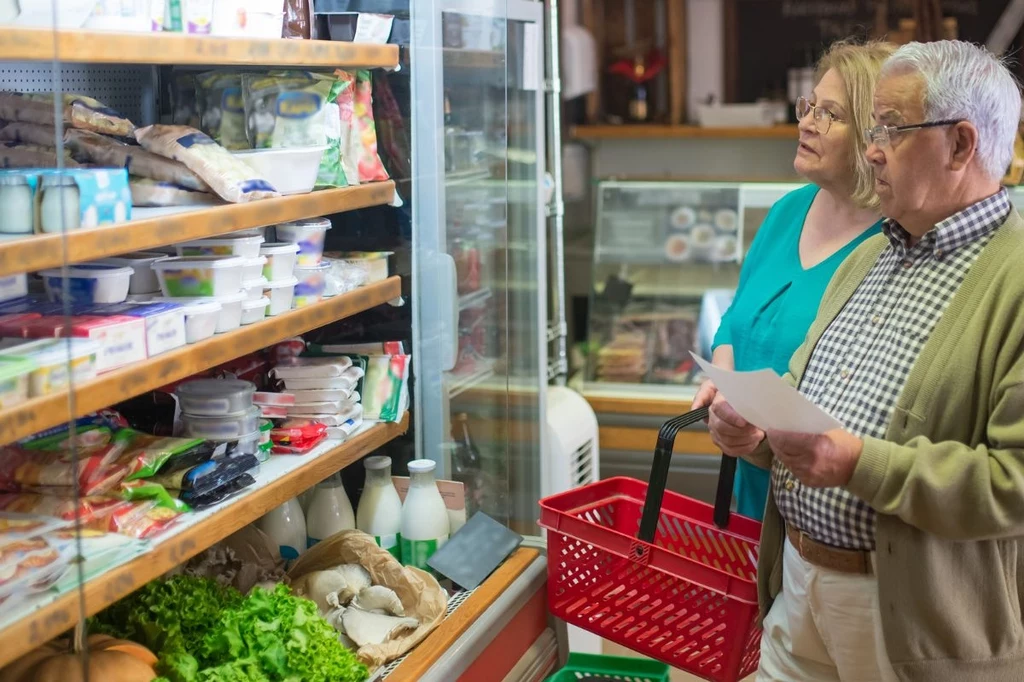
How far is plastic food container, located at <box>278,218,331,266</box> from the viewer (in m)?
2.67

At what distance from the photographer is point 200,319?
2.20m

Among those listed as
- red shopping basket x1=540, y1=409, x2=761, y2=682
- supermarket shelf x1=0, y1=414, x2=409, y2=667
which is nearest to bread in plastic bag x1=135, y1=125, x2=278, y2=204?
supermarket shelf x1=0, y1=414, x2=409, y2=667

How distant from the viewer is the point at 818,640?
220 cm

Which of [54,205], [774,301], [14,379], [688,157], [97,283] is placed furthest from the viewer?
[688,157]

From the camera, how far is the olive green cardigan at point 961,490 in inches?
73.3

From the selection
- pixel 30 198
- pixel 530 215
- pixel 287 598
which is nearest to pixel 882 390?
pixel 287 598

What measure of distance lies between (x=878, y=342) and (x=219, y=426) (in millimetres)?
1329

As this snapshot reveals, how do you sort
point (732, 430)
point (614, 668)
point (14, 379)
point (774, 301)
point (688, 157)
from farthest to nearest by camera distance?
point (688, 157) < point (614, 668) < point (774, 301) < point (732, 430) < point (14, 379)

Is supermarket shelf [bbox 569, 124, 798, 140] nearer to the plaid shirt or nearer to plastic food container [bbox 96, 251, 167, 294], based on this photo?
the plaid shirt

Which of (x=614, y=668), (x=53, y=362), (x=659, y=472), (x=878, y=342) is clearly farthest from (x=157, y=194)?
(x=614, y=668)

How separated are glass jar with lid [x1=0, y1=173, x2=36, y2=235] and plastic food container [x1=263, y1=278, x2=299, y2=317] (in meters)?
0.74

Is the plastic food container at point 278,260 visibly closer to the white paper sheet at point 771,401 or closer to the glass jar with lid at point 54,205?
the glass jar with lid at point 54,205

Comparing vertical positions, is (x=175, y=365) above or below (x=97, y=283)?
below

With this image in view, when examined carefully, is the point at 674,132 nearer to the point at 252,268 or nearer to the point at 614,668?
the point at 614,668
